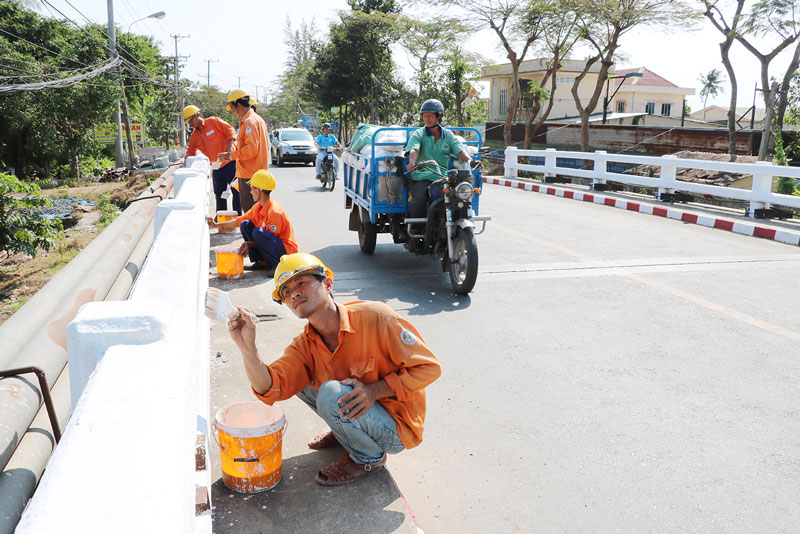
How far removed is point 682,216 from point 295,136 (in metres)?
18.5

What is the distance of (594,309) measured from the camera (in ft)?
19.7

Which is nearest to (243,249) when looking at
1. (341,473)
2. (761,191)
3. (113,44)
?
(341,473)

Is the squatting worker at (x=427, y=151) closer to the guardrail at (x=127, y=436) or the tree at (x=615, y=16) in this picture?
the guardrail at (x=127, y=436)

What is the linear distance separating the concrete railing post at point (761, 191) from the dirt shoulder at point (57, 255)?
11.4m

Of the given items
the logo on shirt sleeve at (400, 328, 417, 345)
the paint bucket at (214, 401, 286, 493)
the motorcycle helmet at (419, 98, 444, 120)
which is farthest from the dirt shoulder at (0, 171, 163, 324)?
the logo on shirt sleeve at (400, 328, 417, 345)

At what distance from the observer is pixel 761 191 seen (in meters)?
11.3

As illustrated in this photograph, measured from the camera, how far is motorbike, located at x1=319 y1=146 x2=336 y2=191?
16406mm

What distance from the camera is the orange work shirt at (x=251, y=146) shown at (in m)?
8.44

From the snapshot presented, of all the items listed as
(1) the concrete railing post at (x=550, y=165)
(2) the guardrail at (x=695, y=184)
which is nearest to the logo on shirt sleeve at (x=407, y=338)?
(2) the guardrail at (x=695, y=184)

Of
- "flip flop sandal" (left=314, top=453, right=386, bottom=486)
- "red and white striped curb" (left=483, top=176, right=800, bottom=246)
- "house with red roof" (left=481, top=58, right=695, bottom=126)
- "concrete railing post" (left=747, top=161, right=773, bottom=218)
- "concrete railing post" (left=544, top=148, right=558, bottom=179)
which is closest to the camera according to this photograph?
"flip flop sandal" (left=314, top=453, right=386, bottom=486)

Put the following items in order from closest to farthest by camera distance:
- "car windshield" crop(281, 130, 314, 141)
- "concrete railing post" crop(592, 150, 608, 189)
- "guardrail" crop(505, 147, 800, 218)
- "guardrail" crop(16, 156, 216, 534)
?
1. "guardrail" crop(16, 156, 216, 534)
2. "guardrail" crop(505, 147, 800, 218)
3. "concrete railing post" crop(592, 150, 608, 189)
4. "car windshield" crop(281, 130, 314, 141)

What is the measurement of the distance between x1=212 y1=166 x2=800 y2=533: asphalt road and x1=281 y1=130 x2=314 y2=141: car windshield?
1899 centimetres

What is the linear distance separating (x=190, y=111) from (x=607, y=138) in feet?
83.7

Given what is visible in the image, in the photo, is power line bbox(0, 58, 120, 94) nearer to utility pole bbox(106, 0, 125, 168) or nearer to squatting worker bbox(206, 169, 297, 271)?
utility pole bbox(106, 0, 125, 168)
